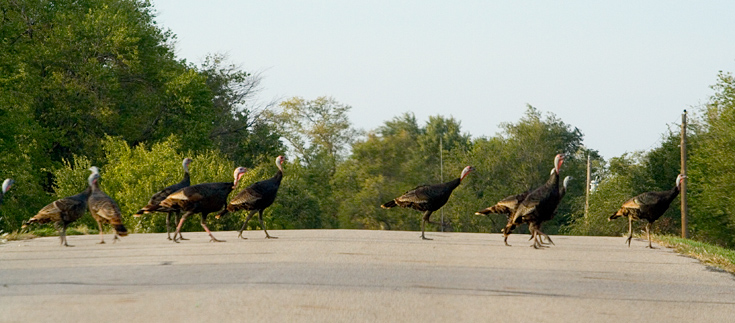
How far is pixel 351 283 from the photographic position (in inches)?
491

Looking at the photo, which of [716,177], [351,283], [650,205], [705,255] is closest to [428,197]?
[650,205]

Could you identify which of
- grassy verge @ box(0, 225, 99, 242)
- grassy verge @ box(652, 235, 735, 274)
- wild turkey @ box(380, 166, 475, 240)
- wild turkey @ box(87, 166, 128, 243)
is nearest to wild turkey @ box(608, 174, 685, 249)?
grassy verge @ box(652, 235, 735, 274)

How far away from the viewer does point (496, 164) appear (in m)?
96.4

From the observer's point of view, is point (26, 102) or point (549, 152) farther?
point (549, 152)

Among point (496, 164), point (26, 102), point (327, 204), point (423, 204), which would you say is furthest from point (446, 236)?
point (496, 164)

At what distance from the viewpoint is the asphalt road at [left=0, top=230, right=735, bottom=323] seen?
10219mm

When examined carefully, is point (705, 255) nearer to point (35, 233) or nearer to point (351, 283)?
point (351, 283)

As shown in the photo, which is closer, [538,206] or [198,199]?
[538,206]

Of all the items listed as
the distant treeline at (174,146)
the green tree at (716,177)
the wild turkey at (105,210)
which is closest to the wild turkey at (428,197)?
the wild turkey at (105,210)

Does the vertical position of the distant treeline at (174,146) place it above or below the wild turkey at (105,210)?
above

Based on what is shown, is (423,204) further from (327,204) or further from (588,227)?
(327,204)

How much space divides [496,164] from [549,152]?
5.08m

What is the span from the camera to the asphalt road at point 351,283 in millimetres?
10219

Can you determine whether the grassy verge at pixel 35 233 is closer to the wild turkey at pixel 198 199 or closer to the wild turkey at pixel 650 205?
the wild turkey at pixel 198 199
